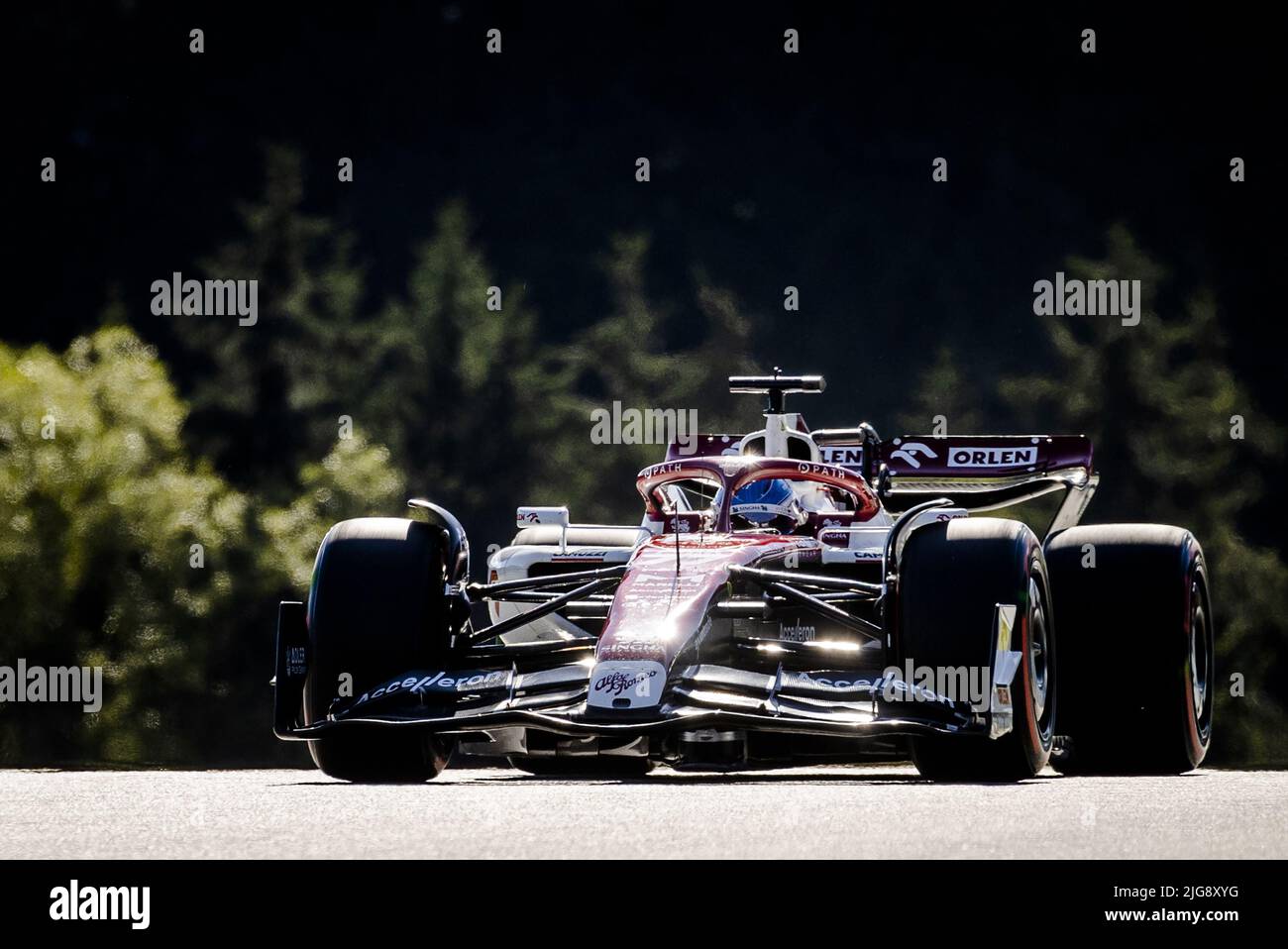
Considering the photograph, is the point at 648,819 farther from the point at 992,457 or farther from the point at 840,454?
the point at 840,454

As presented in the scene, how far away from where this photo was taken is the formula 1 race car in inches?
331

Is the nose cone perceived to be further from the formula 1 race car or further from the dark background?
the dark background

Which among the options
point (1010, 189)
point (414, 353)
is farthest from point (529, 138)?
point (414, 353)

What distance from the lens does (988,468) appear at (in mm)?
11766

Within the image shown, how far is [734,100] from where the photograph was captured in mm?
180250

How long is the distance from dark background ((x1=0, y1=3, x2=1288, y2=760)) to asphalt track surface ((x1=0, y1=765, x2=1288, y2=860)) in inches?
2527

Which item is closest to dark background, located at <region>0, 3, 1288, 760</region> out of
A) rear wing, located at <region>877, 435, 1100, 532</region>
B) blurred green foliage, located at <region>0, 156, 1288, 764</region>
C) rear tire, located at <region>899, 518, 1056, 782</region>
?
blurred green foliage, located at <region>0, 156, 1288, 764</region>

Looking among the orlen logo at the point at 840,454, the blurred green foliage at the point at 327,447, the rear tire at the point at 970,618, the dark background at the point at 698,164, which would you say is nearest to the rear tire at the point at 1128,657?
the rear tire at the point at 970,618

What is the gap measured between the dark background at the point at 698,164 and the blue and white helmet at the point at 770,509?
6106 cm

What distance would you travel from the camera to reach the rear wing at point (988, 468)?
11.7 metres

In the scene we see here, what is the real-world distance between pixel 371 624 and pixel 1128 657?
3609mm

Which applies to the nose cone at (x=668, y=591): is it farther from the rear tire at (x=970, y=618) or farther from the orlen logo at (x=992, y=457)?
the orlen logo at (x=992, y=457)

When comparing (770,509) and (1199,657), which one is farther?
(770,509)
